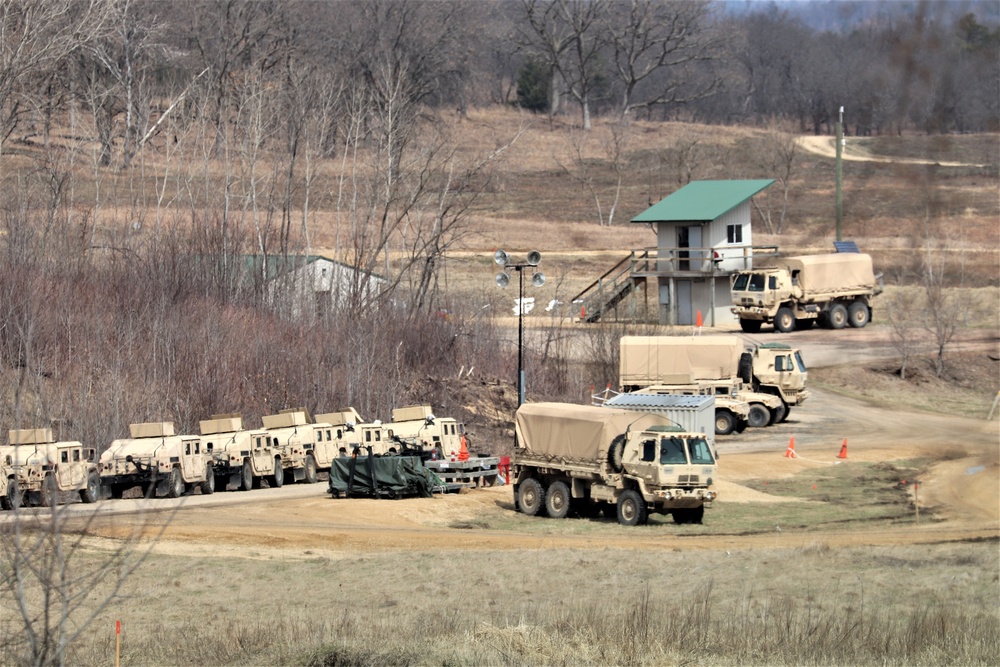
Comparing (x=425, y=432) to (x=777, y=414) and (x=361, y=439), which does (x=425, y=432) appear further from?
(x=777, y=414)

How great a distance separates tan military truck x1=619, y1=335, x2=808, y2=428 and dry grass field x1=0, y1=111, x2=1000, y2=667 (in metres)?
0.97

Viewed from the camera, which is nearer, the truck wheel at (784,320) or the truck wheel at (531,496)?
the truck wheel at (531,496)

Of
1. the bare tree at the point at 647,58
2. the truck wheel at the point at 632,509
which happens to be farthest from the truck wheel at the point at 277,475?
the bare tree at the point at 647,58

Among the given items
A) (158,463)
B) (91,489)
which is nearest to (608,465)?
(158,463)

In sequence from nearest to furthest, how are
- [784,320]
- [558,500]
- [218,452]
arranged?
1. [558,500]
2. [218,452]
3. [784,320]

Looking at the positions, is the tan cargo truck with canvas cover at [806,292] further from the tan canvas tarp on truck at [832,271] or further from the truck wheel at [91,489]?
the truck wheel at [91,489]

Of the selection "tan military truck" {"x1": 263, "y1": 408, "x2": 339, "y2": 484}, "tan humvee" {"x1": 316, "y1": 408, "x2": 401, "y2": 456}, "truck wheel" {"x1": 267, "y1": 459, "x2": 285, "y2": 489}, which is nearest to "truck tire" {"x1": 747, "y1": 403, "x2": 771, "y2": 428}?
"tan humvee" {"x1": 316, "y1": 408, "x2": 401, "y2": 456}

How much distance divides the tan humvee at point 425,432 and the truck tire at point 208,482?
531 centimetres

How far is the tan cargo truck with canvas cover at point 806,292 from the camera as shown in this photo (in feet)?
189

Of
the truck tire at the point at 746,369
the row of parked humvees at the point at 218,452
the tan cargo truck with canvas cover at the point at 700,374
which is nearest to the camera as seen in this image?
the row of parked humvees at the point at 218,452

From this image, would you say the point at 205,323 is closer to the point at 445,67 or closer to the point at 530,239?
the point at 530,239

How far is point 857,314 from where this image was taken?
2386 inches

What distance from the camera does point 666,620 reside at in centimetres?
1628

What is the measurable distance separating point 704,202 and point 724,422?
23.5 metres
